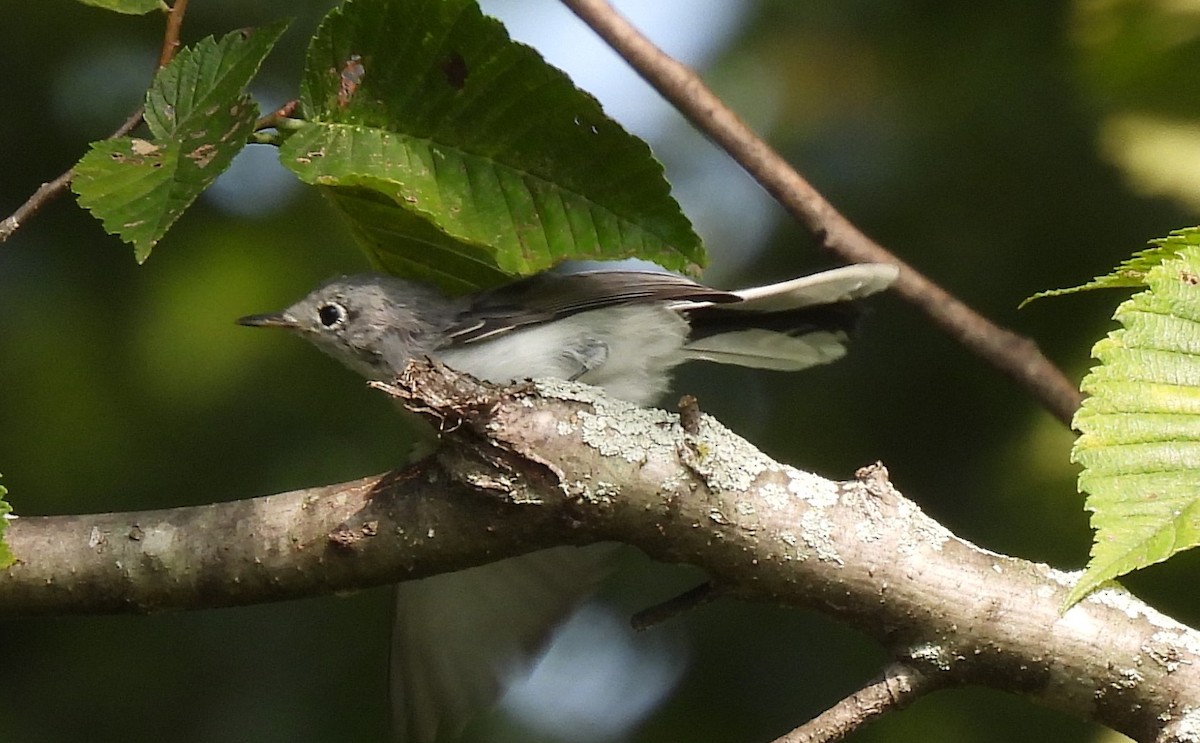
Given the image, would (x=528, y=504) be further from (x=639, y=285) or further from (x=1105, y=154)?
(x=1105, y=154)

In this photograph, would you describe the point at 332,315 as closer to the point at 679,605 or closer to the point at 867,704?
the point at 679,605

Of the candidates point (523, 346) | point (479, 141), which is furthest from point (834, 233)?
point (479, 141)

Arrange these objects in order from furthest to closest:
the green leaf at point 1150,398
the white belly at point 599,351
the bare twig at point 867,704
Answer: the white belly at point 599,351 → the bare twig at point 867,704 → the green leaf at point 1150,398

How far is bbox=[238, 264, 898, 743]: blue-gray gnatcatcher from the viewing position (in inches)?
93.0

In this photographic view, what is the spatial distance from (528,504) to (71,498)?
6.19ft

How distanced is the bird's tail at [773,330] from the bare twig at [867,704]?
90 centimetres

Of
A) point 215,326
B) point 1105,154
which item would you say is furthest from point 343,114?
point 1105,154

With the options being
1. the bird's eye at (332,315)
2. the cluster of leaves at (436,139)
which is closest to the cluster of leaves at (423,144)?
the cluster of leaves at (436,139)

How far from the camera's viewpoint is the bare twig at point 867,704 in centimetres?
157

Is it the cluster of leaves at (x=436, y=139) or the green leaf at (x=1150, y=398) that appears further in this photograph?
the cluster of leaves at (x=436, y=139)

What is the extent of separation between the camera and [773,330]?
2.49 metres

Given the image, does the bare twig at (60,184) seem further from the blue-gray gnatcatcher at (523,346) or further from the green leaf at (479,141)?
the blue-gray gnatcatcher at (523,346)

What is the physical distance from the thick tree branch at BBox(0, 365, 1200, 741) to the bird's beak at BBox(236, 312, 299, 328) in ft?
2.45

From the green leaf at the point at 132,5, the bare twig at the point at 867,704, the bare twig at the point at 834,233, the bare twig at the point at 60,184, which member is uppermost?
the bare twig at the point at 834,233
